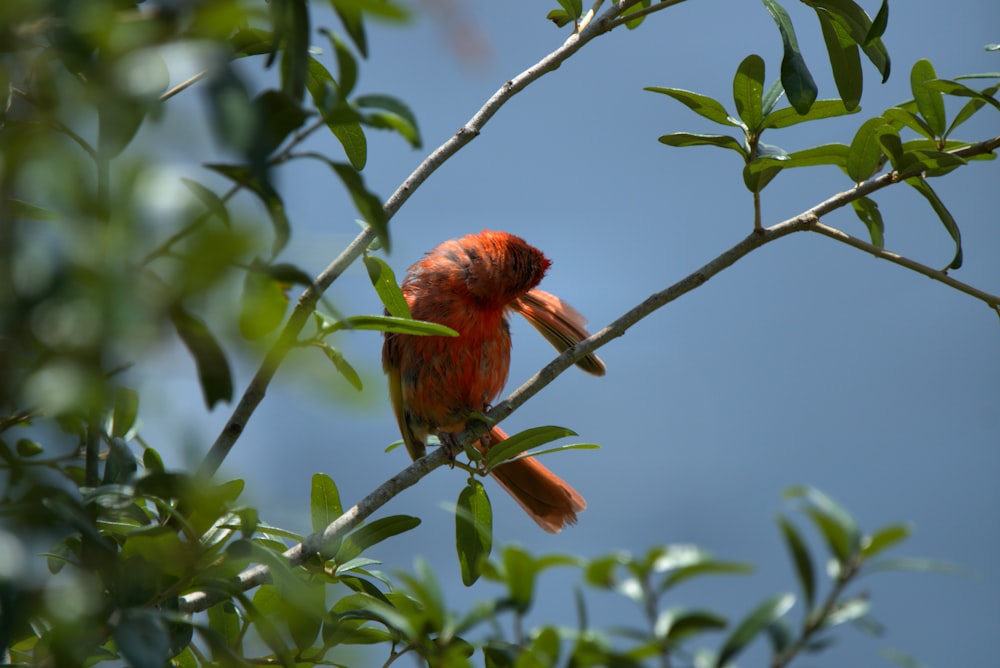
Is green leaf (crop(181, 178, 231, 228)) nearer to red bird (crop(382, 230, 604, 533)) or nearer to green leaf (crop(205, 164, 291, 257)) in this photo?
green leaf (crop(205, 164, 291, 257))

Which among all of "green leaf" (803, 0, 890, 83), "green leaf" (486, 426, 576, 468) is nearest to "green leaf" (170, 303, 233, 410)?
"green leaf" (486, 426, 576, 468)

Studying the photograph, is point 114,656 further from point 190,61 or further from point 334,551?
point 190,61

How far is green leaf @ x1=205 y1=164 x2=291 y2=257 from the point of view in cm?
85

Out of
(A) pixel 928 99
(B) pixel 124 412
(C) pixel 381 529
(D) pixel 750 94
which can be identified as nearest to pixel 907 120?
(A) pixel 928 99

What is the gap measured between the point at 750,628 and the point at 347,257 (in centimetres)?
88

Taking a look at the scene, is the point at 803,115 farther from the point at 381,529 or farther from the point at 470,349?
the point at 470,349

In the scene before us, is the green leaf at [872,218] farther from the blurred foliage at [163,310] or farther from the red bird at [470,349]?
the red bird at [470,349]

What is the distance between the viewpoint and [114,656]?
1.14 m

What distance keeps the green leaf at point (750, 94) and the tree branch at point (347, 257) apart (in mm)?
228

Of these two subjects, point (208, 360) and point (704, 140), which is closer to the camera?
point (208, 360)

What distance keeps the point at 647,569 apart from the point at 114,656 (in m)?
0.72

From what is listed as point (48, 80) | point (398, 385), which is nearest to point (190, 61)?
point (48, 80)

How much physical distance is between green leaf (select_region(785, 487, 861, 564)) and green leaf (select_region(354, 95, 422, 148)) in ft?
1.55

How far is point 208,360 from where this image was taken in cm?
83
